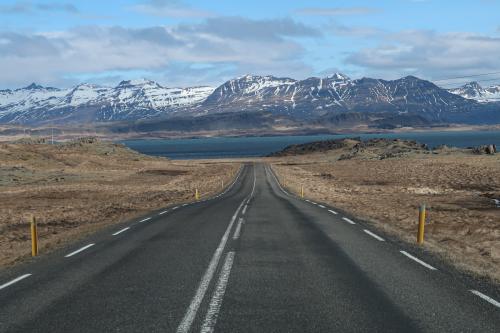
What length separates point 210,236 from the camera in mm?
18281

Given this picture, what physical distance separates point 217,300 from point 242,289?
90 cm

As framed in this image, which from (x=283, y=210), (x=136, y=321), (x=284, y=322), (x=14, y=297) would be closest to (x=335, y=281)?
(x=284, y=322)

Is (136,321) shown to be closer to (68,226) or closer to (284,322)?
(284,322)

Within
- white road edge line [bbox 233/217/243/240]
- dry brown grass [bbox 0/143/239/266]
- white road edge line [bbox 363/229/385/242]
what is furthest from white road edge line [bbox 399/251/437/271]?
dry brown grass [bbox 0/143/239/266]

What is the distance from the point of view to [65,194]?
161 feet

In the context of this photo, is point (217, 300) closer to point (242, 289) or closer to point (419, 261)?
point (242, 289)

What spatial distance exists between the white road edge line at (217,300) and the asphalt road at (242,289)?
0.05 feet

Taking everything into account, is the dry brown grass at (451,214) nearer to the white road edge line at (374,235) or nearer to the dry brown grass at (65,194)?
the white road edge line at (374,235)

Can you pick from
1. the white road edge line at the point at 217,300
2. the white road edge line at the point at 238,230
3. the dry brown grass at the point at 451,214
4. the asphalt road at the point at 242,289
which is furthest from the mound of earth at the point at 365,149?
the white road edge line at the point at 217,300

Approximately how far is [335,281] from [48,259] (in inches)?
306

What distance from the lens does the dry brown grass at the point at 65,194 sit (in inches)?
955

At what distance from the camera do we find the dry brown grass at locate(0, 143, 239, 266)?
24.2 meters

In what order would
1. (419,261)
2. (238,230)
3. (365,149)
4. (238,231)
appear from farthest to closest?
(365,149) → (238,230) → (238,231) → (419,261)

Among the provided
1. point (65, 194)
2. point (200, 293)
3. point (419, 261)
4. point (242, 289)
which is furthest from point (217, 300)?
point (65, 194)
